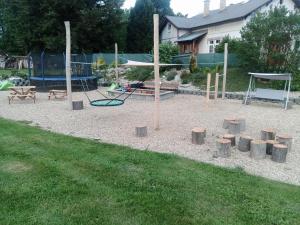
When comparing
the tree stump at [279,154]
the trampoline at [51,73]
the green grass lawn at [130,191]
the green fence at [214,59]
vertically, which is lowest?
the green grass lawn at [130,191]

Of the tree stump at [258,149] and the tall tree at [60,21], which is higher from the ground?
the tall tree at [60,21]

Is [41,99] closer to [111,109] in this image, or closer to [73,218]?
[111,109]

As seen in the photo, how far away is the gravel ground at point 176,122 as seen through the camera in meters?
5.22

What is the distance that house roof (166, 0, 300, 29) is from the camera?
78.5 ft

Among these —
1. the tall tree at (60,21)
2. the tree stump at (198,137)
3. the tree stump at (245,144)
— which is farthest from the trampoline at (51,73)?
the tall tree at (60,21)

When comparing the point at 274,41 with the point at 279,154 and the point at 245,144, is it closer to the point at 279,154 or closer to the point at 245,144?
the point at 245,144

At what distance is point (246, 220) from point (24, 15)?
30.5 m

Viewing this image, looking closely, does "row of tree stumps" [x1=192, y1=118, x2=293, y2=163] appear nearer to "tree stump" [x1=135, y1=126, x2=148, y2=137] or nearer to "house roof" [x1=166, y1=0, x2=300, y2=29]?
"tree stump" [x1=135, y1=126, x2=148, y2=137]

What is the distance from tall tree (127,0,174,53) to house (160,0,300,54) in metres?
2.67

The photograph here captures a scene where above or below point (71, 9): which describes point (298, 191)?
below

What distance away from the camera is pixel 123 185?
13.2 ft

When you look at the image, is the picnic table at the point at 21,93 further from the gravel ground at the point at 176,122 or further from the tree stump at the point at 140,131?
the tree stump at the point at 140,131

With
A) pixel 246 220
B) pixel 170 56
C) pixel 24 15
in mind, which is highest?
pixel 24 15

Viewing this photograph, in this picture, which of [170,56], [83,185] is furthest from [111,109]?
[170,56]
